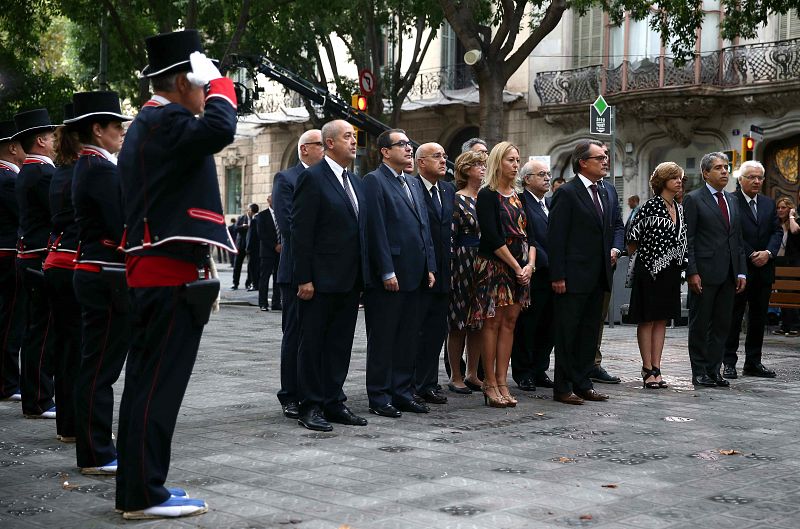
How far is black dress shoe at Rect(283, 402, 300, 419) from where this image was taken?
27.3 feet

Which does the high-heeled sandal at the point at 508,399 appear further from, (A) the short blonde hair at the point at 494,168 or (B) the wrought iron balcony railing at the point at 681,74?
(B) the wrought iron balcony railing at the point at 681,74

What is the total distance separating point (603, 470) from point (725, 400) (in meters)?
3.60

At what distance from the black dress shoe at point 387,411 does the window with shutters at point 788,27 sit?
2160 cm

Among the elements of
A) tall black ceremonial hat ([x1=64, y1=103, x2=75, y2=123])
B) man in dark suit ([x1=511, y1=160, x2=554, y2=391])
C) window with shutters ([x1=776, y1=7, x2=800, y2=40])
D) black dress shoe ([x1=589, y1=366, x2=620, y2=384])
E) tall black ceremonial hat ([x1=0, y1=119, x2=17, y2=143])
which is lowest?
black dress shoe ([x1=589, y1=366, x2=620, y2=384])

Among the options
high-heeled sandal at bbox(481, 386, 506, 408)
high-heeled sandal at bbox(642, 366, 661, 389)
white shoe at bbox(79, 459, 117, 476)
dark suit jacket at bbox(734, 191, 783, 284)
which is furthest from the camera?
dark suit jacket at bbox(734, 191, 783, 284)

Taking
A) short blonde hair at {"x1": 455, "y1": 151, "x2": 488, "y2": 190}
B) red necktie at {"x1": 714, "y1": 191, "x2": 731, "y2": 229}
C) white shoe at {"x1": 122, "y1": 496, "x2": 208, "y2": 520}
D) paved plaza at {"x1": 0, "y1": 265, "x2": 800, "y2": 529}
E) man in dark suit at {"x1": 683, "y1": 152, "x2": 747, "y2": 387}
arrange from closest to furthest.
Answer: white shoe at {"x1": 122, "y1": 496, "x2": 208, "y2": 520} → paved plaza at {"x1": 0, "y1": 265, "x2": 800, "y2": 529} → short blonde hair at {"x1": 455, "y1": 151, "x2": 488, "y2": 190} → man in dark suit at {"x1": 683, "y1": 152, "x2": 747, "y2": 387} → red necktie at {"x1": 714, "y1": 191, "x2": 731, "y2": 229}

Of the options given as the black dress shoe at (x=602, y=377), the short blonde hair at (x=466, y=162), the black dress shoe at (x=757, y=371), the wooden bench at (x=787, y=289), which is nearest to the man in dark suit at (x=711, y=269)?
the black dress shoe at (x=602, y=377)

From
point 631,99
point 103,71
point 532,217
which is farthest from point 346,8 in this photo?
point 532,217

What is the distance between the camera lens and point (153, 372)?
17.2 ft

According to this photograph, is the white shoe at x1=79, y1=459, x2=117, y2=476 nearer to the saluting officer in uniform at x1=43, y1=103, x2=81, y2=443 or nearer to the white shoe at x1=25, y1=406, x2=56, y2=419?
the saluting officer in uniform at x1=43, y1=103, x2=81, y2=443

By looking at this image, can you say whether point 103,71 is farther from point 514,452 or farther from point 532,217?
point 514,452

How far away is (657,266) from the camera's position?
34.2ft

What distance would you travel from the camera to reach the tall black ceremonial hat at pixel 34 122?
8422 millimetres

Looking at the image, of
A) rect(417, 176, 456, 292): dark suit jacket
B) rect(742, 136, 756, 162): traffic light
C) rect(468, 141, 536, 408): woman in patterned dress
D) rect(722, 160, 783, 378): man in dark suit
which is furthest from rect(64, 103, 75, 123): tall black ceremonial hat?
rect(742, 136, 756, 162): traffic light
